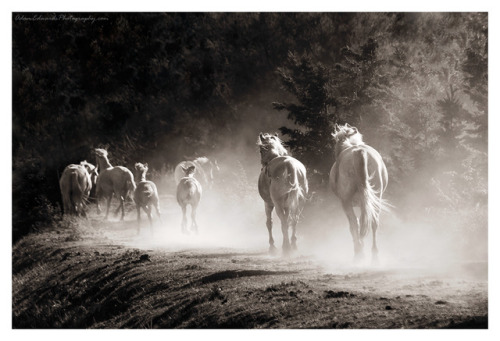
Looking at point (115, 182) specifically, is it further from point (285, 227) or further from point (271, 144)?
point (285, 227)

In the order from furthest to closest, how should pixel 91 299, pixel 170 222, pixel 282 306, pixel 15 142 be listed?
pixel 170 222 → pixel 15 142 → pixel 91 299 → pixel 282 306

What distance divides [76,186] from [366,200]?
944cm

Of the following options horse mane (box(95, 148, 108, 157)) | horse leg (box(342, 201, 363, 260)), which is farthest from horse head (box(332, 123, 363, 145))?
horse mane (box(95, 148, 108, 157))

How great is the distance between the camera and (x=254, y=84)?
1521cm

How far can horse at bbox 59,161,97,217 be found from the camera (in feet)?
60.1

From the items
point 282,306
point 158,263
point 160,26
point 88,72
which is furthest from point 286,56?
point 282,306

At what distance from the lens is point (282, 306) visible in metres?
9.21

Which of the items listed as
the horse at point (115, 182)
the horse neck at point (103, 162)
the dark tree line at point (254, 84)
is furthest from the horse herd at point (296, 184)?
the horse at point (115, 182)

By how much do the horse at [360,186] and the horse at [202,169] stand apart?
5618 mm

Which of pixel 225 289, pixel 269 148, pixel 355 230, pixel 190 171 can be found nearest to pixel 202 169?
pixel 190 171

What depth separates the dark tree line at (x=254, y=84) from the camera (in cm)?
1207

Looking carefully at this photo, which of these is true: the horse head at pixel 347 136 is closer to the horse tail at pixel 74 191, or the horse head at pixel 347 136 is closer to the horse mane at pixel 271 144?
the horse mane at pixel 271 144
